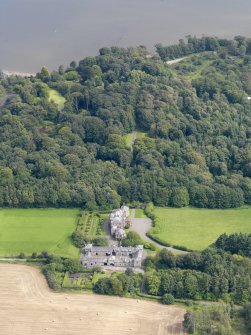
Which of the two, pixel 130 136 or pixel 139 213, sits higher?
pixel 130 136

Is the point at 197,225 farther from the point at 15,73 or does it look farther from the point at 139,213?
the point at 15,73

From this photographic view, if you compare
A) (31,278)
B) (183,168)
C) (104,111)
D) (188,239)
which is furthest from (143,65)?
(31,278)

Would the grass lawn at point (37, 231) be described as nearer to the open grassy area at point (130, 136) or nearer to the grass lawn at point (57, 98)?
the open grassy area at point (130, 136)

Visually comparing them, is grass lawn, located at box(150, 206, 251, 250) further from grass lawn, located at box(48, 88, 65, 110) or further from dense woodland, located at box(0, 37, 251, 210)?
grass lawn, located at box(48, 88, 65, 110)

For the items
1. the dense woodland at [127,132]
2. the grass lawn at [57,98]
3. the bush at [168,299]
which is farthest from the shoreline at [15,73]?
the bush at [168,299]

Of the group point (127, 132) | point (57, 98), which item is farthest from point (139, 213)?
point (57, 98)
